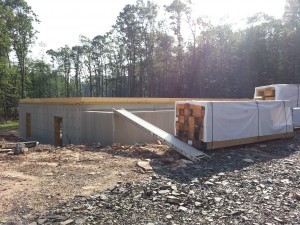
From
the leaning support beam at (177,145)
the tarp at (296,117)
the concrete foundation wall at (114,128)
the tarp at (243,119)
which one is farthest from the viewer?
the tarp at (296,117)

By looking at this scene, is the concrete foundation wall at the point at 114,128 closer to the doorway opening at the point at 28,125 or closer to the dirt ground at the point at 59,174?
the dirt ground at the point at 59,174

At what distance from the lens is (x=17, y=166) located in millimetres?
7797

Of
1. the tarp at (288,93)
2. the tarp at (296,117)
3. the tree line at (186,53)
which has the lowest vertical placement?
the tarp at (296,117)

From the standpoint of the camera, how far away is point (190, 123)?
943 centimetres

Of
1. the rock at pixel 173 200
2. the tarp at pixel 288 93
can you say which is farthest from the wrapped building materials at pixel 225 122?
the rock at pixel 173 200

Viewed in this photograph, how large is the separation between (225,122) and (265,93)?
7.34 metres

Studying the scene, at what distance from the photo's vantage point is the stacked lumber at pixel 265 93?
1511 cm

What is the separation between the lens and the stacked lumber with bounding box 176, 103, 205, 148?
29.8 feet

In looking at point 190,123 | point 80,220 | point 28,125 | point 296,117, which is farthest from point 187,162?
point 28,125

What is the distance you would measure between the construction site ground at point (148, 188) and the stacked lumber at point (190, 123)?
0.73m

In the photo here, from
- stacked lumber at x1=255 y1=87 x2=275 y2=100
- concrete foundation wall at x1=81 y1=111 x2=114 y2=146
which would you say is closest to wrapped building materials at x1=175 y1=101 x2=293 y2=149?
concrete foundation wall at x1=81 y1=111 x2=114 y2=146

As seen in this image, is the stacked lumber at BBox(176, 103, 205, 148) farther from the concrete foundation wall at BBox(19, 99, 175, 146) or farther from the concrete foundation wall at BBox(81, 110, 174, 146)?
the concrete foundation wall at BBox(19, 99, 175, 146)

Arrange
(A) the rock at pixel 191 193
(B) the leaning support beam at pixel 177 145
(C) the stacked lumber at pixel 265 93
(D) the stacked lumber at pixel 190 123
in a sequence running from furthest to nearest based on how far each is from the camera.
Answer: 1. (C) the stacked lumber at pixel 265 93
2. (D) the stacked lumber at pixel 190 123
3. (B) the leaning support beam at pixel 177 145
4. (A) the rock at pixel 191 193

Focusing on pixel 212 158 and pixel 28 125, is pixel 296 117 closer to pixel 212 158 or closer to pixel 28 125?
pixel 212 158
